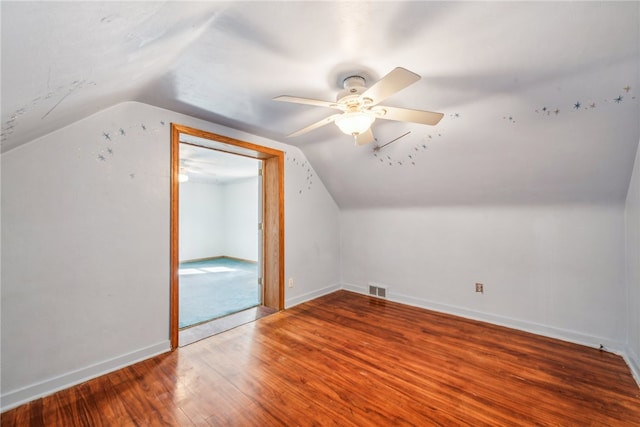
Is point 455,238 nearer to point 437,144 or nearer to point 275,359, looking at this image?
point 437,144

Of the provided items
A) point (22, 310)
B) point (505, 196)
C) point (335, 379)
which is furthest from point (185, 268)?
point (505, 196)

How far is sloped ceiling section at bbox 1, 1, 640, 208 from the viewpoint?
1.00 metres

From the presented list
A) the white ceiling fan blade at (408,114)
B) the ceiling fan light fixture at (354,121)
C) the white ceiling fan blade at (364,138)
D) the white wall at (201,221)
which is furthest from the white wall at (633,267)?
the white wall at (201,221)

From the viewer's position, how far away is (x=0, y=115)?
1.13 meters

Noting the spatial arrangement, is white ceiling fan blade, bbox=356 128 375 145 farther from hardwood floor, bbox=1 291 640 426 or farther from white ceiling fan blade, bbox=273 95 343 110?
hardwood floor, bbox=1 291 640 426

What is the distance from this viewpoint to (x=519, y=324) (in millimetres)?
2973

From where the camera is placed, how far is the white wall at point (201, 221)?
741 centimetres

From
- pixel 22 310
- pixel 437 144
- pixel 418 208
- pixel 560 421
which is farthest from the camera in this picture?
pixel 418 208

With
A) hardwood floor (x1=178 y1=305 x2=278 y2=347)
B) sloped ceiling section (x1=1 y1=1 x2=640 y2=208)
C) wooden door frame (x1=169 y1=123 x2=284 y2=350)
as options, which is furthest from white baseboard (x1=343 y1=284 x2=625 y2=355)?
hardwood floor (x1=178 y1=305 x2=278 y2=347)

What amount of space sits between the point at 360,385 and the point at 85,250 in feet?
7.82

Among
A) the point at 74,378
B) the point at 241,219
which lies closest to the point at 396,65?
A: the point at 74,378

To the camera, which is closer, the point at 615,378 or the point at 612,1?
the point at 612,1

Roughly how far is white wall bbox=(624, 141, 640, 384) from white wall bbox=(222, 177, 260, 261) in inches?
258

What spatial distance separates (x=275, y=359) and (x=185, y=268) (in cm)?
493
